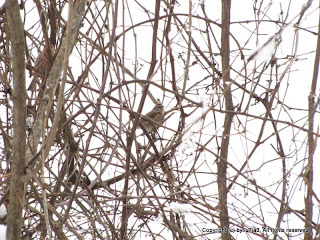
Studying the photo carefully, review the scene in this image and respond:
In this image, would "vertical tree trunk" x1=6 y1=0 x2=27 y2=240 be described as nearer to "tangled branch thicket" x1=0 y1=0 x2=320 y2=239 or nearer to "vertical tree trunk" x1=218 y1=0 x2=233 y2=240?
"tangled branch thicket" x1=0 y1=0 x2=320 y2=239

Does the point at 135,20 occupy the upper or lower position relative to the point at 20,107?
upper

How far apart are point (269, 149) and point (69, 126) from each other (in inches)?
83.5

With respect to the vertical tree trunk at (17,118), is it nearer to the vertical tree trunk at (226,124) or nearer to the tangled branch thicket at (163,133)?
the tangled branch thicket at (163,133)

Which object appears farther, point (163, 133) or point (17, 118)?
point (163, 133)

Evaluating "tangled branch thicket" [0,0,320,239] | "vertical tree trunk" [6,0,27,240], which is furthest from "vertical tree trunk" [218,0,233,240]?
"vertical tree trunk" [6,0,27,240]

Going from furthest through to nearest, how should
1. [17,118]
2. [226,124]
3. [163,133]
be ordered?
[163,133] → [226,124] → [17,118]

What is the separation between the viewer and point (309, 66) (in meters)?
3.58

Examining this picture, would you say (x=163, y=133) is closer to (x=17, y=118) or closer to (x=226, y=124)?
(x=226, y=124)

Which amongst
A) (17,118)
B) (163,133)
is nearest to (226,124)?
(163,133)

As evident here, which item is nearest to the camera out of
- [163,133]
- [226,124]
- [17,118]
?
[17,118]

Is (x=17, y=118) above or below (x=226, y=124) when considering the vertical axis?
below

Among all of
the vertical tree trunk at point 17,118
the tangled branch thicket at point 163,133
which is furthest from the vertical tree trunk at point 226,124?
the vertical tree trunk at point 17,118

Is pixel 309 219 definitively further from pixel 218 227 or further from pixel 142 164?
pixel 142 164

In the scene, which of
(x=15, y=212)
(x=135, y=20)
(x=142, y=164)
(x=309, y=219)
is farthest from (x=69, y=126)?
(x=135, y=20)
